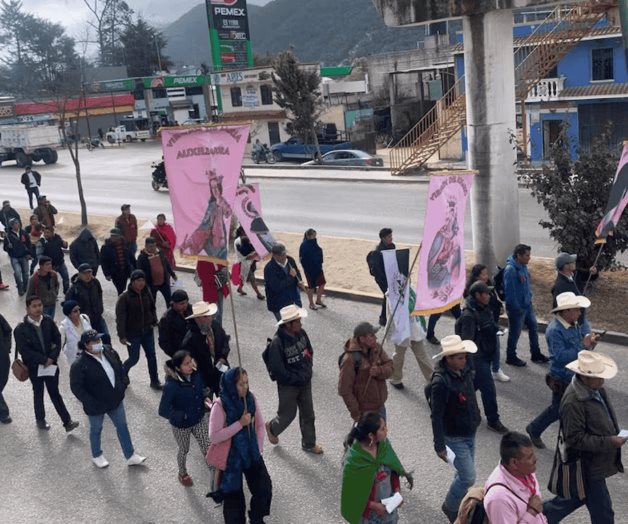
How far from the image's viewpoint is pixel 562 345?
745cm

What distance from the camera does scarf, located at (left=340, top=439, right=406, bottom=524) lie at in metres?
5.36

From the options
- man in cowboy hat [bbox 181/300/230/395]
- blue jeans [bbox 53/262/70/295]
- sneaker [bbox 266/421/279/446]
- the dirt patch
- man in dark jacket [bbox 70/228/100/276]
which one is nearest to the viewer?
sneaker [bbox 266/421/279/446]

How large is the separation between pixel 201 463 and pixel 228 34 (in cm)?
5166

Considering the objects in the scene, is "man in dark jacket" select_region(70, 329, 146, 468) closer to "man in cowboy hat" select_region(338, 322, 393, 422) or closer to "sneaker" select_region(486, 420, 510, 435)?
"man in cowboy hat" select_region(338, 322, 393, 422)

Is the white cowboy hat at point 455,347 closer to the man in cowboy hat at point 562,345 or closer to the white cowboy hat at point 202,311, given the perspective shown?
the man in cowboy hat at point 562,345

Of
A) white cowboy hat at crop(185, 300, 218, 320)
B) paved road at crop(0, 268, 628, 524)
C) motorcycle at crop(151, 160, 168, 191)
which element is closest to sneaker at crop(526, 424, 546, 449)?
paved road at crop(0, 268, 628, 524)

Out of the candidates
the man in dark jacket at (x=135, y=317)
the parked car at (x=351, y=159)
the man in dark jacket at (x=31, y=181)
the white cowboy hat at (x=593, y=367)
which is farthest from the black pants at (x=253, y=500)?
the parked car at (x=351, y=159)

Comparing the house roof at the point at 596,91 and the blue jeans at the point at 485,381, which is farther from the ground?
the house roof at the point at 596,91

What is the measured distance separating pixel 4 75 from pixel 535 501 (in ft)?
335

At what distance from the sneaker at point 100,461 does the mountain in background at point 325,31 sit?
4804 inches

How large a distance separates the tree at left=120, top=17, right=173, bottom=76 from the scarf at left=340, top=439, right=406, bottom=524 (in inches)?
3442

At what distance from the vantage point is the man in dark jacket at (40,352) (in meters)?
8.93

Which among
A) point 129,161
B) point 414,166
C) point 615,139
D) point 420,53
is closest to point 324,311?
point 414,166

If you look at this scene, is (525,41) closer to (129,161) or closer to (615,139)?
(615,139)
